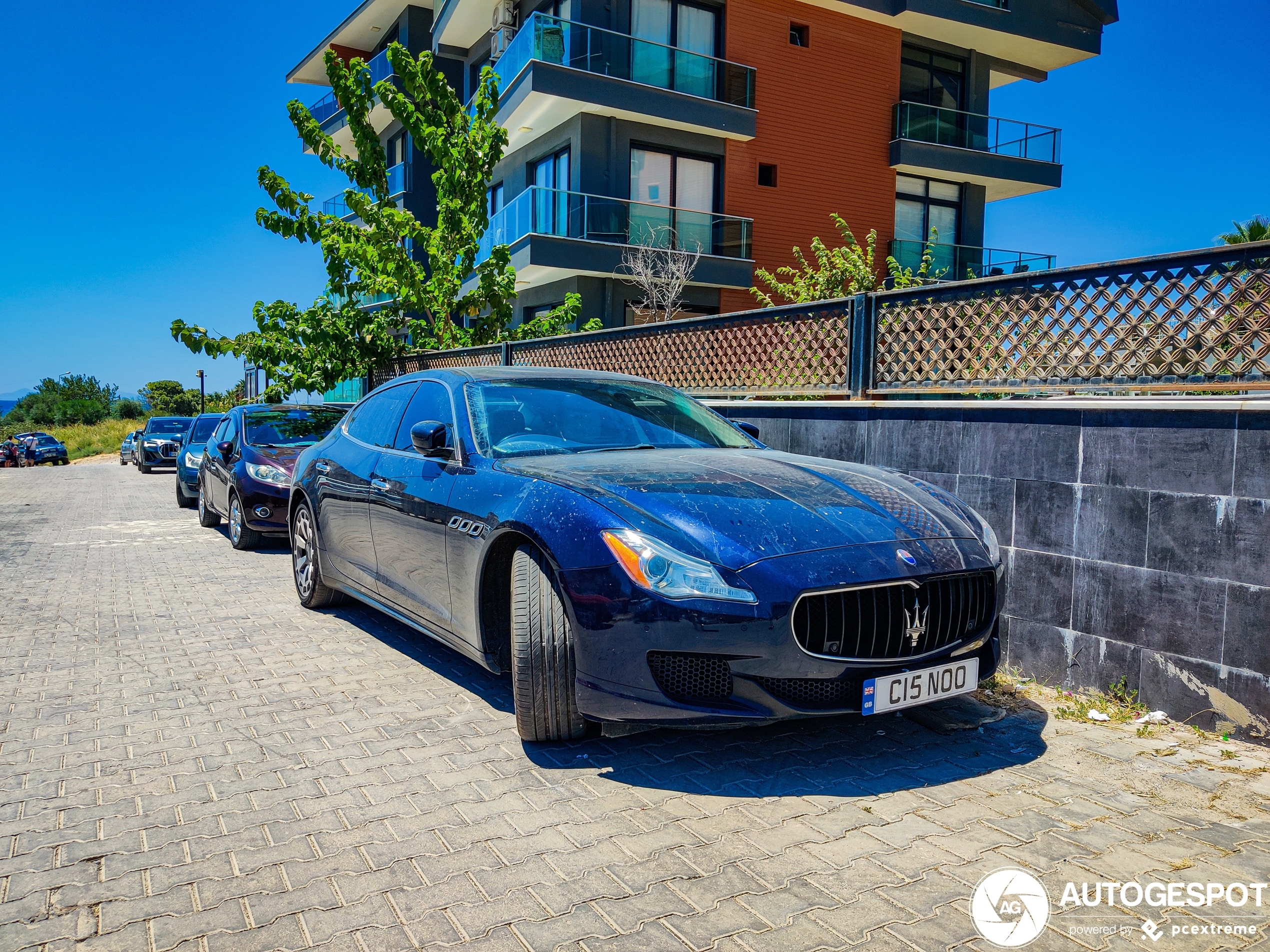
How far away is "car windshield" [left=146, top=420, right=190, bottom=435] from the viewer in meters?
30.0

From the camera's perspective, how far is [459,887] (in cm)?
264

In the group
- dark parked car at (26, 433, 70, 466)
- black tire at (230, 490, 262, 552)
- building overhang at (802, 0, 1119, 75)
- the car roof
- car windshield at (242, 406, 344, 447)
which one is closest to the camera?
the car roof

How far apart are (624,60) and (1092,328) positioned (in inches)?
677

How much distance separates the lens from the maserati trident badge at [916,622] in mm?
3371

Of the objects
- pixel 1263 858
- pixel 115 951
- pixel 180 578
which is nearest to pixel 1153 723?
pixel 1263 858

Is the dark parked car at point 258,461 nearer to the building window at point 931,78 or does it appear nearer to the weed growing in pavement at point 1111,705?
the weed growing in pavement at point 1111,705

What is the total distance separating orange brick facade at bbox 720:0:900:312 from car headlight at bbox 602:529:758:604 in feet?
61.2

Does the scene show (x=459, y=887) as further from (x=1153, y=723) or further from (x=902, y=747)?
(x=1153, y=723)

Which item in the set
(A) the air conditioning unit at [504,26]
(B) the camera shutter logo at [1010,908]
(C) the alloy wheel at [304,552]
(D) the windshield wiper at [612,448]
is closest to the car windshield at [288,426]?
(C) the alloy wheel at [304,552]

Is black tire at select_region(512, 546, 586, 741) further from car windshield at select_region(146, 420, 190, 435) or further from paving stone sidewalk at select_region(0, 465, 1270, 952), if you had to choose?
car windshield at select_region(146, 420, 190, 435)

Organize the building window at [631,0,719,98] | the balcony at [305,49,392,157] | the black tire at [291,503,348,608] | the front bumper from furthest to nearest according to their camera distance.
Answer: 1. the balcony at [305,49,392,157]
2. the building window at [631,0,719,98]
3. the black tire at [291,503,348,608]
4. the front bumper

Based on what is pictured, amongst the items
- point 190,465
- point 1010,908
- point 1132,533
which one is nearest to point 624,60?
point 190,465

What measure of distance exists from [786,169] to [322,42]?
18.9 metres

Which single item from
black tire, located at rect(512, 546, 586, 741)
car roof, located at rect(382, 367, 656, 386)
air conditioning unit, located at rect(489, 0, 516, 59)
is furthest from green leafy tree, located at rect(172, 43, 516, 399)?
black tire, located at rect(512, 546, 586, 741)
